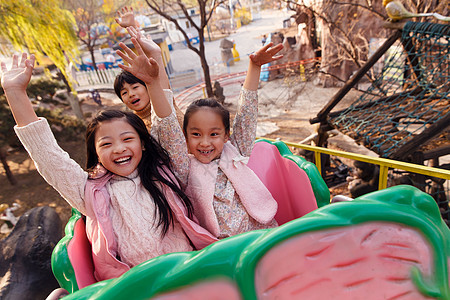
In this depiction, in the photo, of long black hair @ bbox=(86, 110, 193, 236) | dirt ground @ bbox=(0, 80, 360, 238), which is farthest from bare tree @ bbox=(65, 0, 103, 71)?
long black hair @ bbox=(86, 110, 193, 236)

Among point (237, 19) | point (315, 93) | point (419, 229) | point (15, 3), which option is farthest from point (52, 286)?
point (237, 19)

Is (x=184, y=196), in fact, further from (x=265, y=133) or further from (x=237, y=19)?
(x=237, y=19)

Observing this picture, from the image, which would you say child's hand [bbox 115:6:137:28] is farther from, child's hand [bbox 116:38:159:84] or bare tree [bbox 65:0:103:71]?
bare tree [bbox 65:0:103:71]

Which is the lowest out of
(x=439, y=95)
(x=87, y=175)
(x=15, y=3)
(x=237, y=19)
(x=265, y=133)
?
(x=265, y=133)

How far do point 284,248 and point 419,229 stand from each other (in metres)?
0.28

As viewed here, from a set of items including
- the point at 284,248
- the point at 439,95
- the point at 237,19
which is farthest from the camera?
the point at 237,19

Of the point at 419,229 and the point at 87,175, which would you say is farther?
the point at 87,175

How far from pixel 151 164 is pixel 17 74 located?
52 cm

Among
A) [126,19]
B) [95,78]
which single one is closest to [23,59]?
[126,19]

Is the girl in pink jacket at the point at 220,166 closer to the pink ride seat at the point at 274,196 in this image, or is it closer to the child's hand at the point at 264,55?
the child's hand at the point at 264,55

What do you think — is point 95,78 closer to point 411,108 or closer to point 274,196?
point 411,108

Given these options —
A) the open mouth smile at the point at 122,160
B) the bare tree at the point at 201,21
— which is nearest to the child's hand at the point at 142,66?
the open mouth smile at the point at 122,160

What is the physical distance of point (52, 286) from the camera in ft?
8.75

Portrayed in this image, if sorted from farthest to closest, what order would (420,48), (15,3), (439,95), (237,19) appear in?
(237,19)
(15,3)
(420,48)
(439,95)
